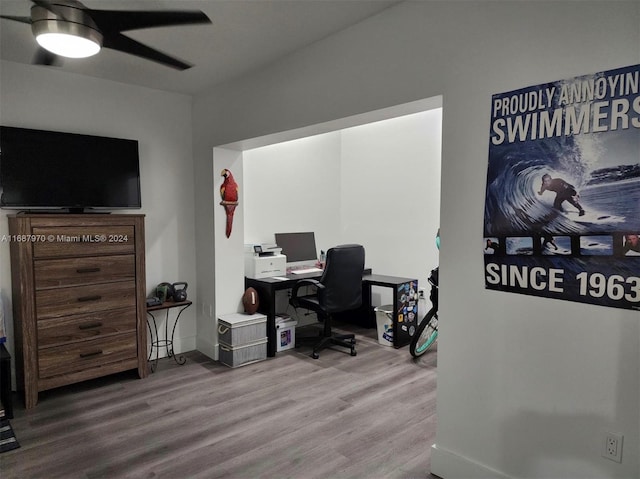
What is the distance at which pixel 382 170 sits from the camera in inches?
202

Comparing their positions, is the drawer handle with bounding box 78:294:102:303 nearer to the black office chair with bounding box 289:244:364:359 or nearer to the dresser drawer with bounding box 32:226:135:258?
the dresser drawer with bounding box 32:226:135:258

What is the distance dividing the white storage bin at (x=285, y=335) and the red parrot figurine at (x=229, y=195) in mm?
1057

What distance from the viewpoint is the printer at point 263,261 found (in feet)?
14.1

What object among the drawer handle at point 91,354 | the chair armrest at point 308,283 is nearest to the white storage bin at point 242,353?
the chair armrest at point 308,283

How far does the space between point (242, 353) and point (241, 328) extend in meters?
0.24

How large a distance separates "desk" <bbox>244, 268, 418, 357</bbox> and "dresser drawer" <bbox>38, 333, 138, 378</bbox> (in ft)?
4.00

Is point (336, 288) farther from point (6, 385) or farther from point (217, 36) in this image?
point (6, 385)

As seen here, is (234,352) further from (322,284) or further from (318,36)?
(318,36)

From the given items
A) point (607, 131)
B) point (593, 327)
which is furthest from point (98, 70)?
point (593, 327)

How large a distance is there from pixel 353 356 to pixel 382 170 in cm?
231

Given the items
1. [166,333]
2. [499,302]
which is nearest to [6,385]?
[166,333]

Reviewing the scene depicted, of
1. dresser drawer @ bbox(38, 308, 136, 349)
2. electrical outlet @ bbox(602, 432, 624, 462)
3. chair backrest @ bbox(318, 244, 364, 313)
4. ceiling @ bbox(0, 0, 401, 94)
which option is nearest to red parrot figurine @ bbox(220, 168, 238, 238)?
ceiling @ bbox(0, 0, 401, 94)

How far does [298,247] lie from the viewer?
16.4ft

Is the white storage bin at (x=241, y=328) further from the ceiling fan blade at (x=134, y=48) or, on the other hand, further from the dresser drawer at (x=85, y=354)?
the ceiling fan blade at (x=134, y=48)
